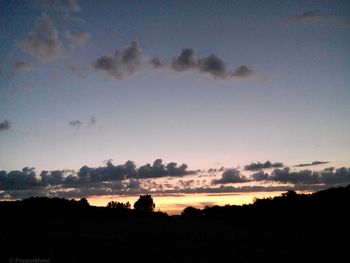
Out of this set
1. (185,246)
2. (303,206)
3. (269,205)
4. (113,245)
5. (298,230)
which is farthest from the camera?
(269,205)

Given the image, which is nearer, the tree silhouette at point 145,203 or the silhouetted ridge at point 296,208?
the silhouetted ridge at point 296,208

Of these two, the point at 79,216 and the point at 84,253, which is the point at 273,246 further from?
the point at 79,216

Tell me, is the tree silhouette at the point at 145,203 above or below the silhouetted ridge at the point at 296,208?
below

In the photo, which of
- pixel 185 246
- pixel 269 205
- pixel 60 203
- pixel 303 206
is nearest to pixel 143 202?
pixel 60 203

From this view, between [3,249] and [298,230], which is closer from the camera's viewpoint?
[3,249]

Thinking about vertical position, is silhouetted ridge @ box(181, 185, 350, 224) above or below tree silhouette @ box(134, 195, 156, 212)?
above

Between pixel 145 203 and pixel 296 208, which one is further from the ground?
pixel 296 208

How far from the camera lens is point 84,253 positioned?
26094 millimetres

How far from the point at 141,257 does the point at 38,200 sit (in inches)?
2961

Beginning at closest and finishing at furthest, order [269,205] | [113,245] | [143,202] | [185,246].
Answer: [113,245], [185,246], [269,205], [143,202]

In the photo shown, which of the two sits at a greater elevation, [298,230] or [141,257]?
[141,257]

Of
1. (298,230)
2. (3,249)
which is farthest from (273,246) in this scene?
(3,249)

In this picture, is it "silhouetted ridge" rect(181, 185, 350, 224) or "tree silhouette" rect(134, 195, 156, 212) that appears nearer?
"silhouetted ridge" rect(181, 185, 350, 224)

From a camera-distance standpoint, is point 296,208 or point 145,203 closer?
point 296,208
